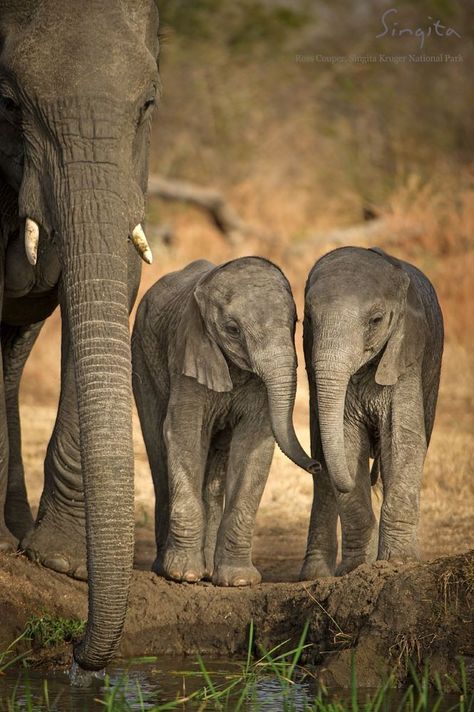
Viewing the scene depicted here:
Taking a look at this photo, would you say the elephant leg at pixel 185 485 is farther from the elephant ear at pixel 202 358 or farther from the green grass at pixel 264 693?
the green grass at pixel 264 693

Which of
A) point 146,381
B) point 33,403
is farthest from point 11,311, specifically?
point 33,403

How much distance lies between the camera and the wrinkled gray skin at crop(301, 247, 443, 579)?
Result: 5809mm

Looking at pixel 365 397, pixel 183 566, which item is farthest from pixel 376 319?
pixel 183 566

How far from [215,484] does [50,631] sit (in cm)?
132

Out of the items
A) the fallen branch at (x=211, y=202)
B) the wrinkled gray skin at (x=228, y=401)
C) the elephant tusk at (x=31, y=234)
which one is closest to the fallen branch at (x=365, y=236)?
the fallen branch at (x=211, y=202)

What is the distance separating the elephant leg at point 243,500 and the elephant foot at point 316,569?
10.2 inches

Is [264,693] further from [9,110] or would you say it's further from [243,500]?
[9,110]

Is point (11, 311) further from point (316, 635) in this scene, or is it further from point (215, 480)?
point (316, 635)

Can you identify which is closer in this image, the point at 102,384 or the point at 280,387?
the point at 102,384

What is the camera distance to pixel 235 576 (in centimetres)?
617

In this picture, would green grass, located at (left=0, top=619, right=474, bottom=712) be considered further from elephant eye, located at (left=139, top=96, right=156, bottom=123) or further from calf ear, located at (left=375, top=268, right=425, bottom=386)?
elephant eye, located at (left=139, top=96, right=156, bottom=123)

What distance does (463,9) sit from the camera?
861 inches

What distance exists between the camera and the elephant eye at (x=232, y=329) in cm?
615

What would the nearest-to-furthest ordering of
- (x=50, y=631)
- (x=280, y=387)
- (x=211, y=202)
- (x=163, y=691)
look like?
(x=163, y=691) → (x=50, y=631) → (x=280, y=387) → (x=211, y=202)
